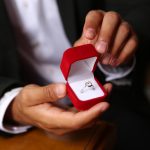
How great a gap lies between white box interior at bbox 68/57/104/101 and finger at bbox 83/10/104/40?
0.06m

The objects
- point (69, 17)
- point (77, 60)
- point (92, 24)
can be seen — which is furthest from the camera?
point (69, 17)

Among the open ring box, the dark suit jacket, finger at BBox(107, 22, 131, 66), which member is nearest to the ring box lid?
the open ring box

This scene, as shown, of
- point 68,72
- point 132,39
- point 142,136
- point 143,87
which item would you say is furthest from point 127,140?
point 68,72

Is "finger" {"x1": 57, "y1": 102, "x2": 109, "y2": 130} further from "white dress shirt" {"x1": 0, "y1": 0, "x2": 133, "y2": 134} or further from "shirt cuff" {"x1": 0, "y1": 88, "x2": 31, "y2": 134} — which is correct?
"white dress shirt" {"x1": 0, "y1": 0, "x2": 133, "y2": 134}

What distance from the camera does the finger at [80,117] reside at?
17.1 inches

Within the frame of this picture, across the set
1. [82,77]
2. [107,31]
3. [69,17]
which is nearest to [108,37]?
[107,31]

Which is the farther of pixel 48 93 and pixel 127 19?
pixel 127 19

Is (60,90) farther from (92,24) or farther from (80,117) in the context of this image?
(92,24)

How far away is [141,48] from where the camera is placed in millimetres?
784

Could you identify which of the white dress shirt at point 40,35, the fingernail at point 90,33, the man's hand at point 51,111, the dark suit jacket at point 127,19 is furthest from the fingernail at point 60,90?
the white dress shirt at point 40,35

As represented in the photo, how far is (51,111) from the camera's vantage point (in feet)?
1.67

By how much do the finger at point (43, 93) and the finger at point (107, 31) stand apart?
0.10m

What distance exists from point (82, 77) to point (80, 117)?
6 cm

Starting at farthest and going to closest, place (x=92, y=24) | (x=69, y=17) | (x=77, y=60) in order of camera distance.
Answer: (x=69, y=17) → (x=92, y=24) → (x=77, y=60)
